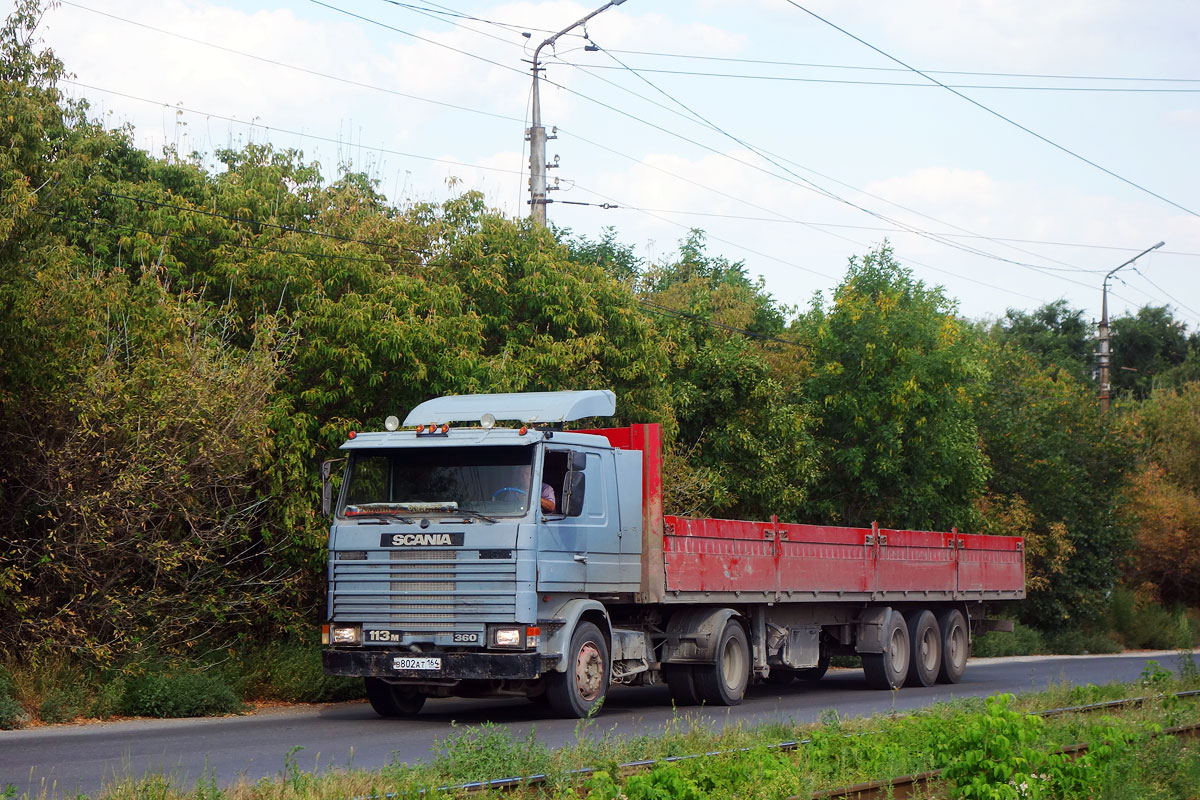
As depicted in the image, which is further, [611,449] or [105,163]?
[105,163]

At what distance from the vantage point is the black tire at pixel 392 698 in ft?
46.9

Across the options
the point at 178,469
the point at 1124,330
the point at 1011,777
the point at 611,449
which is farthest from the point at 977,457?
the point at 1124,330

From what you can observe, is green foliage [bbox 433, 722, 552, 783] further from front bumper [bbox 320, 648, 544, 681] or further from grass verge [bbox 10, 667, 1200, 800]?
front bumper [bbox 320, 648, 544, 681]

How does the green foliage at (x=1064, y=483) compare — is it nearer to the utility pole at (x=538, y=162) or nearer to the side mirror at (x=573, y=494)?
the utility pole at (x=538, y=162)

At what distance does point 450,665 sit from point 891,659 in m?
8.72

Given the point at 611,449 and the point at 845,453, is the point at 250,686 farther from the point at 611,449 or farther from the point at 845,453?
the point at 845,453

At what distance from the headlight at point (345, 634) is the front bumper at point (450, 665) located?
0.11m

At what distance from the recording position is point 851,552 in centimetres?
1834

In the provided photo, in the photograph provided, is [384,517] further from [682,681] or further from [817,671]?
[817,671]

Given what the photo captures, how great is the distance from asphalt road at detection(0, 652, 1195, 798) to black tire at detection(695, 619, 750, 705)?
0.22m

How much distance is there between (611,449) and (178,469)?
4.57 m

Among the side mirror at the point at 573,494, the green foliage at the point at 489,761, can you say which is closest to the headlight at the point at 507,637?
the side mirror at the point at 573,494

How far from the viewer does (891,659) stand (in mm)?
19453

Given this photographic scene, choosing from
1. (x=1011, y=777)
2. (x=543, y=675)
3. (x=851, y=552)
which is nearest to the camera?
(x=1011, y=777)
